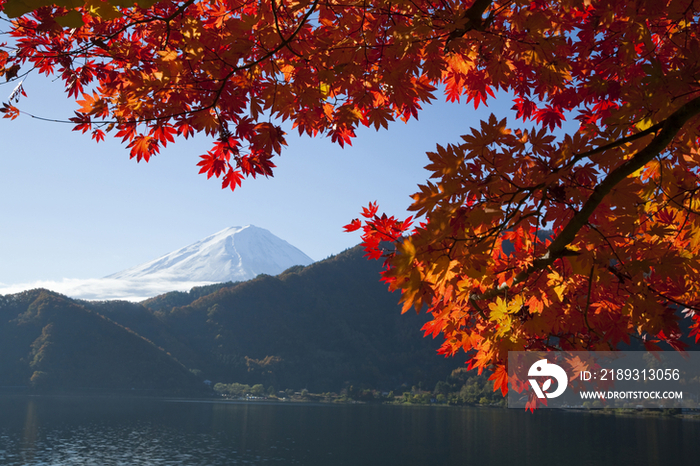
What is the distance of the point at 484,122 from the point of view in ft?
6.86

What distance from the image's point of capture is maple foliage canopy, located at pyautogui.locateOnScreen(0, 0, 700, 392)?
6.73 feet

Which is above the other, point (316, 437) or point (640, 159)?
point (640, 159)

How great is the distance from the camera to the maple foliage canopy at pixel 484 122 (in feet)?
6.73

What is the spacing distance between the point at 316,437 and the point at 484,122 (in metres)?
65.3

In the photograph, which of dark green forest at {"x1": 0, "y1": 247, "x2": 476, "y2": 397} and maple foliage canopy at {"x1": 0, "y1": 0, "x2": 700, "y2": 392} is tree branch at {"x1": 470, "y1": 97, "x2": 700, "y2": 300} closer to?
maple foliage canopy at {"x1": 0, "y1": 0, "x2": 700, "y2": 392}

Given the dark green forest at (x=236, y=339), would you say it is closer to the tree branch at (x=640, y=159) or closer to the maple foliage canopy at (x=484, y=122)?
the maple foliage canopy at (x=484, y=122)

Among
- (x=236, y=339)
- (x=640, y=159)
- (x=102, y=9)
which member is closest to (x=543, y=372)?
(x=640, y=159)

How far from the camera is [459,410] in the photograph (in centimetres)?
9681

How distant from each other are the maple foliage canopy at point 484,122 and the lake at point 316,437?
48.6 m

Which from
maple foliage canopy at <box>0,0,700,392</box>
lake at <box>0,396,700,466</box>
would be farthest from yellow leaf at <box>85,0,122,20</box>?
lake at <box>0,396,700,466</box>

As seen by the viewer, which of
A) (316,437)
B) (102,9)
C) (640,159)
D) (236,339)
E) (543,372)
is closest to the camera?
(102,9)

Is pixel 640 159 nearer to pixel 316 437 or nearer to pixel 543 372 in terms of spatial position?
pixel 543 372

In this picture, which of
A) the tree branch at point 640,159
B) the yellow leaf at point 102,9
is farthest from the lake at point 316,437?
the yellow leaf at point 102,9

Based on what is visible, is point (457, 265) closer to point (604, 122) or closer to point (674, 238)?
point (604, 122)
